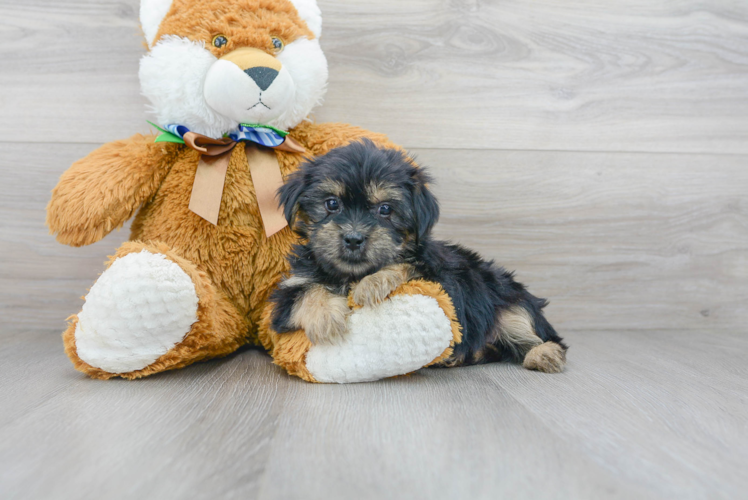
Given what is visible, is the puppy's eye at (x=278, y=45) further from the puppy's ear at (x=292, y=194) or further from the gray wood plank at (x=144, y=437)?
the gray wood plank at (x=144, y=437)

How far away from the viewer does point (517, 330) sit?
1.70 meters

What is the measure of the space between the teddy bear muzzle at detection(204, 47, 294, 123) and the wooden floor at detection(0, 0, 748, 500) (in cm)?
52

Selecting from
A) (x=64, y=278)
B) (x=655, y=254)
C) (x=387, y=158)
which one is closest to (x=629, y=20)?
(x=655, y=254)

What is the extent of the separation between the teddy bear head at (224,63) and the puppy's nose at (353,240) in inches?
21.9

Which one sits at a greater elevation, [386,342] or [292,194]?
[292,194]

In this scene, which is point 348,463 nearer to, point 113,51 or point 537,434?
point 537,434

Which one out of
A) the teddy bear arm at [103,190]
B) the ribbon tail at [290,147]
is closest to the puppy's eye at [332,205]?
the ribbon tail at [290,147]

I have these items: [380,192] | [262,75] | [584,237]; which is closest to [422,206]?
[380,192]

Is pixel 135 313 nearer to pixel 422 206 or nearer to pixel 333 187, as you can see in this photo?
pixel 333 187

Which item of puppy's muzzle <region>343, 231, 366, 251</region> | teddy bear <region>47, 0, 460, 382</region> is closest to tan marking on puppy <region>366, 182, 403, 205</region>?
puppy's muzzle <region>343, 231, 366, 251</region>

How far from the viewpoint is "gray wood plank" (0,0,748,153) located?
204cm

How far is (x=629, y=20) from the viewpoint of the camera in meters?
2.22

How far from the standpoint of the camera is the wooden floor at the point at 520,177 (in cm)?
141

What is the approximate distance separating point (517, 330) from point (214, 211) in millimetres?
1036
